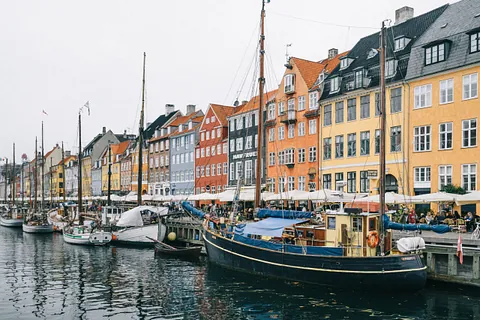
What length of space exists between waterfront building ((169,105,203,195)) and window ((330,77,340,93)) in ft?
A: 98.6

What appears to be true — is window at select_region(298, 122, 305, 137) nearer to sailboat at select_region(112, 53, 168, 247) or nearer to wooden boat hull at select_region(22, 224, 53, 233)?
sailboat at select_region(112, 53, 168, 247)

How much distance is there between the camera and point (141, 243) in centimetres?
4331

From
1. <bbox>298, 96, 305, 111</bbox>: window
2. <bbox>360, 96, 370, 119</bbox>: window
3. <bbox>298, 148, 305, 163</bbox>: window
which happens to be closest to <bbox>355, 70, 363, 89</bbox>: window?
<bbox>360, 96, 370, 119</bbox>: window

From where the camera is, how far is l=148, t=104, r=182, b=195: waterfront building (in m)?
81.7

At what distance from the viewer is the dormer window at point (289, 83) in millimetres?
52272

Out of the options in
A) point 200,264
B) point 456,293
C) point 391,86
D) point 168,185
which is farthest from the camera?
point 168,185

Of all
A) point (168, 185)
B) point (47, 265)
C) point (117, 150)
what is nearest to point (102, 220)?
point (47, 265)

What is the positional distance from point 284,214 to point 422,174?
15.1 meters

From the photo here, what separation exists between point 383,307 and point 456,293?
4056 mm

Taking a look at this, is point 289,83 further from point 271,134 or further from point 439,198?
point 439,198

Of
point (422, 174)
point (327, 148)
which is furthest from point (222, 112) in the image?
point (422, 174)

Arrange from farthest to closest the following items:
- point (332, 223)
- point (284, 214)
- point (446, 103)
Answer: point (446, 103) < point (284, 214) < point (332, 223)

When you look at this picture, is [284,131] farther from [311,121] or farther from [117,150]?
[117,150]

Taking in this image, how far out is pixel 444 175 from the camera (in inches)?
1448
